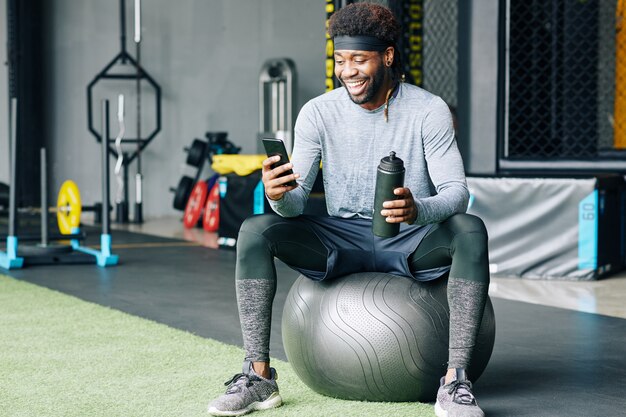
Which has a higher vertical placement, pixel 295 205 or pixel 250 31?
pixel 250 31

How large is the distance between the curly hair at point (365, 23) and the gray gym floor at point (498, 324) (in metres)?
1.00

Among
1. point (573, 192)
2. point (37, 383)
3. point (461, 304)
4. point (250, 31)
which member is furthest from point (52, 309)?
point (250, 31)

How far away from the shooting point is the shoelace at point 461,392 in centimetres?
231

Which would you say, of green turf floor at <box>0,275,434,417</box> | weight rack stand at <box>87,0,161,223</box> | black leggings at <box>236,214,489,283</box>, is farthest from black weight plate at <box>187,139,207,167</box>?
black leggings at <box>236,214,489,283</box>

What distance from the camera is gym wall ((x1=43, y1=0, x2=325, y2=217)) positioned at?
9492 mm

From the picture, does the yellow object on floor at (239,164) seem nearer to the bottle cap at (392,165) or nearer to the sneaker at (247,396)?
A: the sneaker at (247,396)

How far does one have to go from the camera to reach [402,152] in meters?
2.56

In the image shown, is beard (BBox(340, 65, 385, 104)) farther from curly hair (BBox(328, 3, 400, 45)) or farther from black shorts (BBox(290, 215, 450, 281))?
black shorts (BBox(290, 215, 450, 281))

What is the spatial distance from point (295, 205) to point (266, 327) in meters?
0.32

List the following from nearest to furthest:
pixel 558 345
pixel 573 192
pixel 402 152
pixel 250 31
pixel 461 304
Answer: pixel 461 304
pixel 402 152
pixel 558 345
pixel 573 192
pixel 250 31

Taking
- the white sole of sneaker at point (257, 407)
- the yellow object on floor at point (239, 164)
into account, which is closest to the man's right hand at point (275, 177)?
the white sole of sneaker at point (257, 407)

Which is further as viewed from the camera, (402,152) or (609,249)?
(609,249)

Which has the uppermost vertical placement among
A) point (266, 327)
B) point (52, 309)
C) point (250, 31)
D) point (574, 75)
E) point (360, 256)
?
point (250, 31)

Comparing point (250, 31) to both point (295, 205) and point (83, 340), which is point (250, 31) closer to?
point (83, 340)
